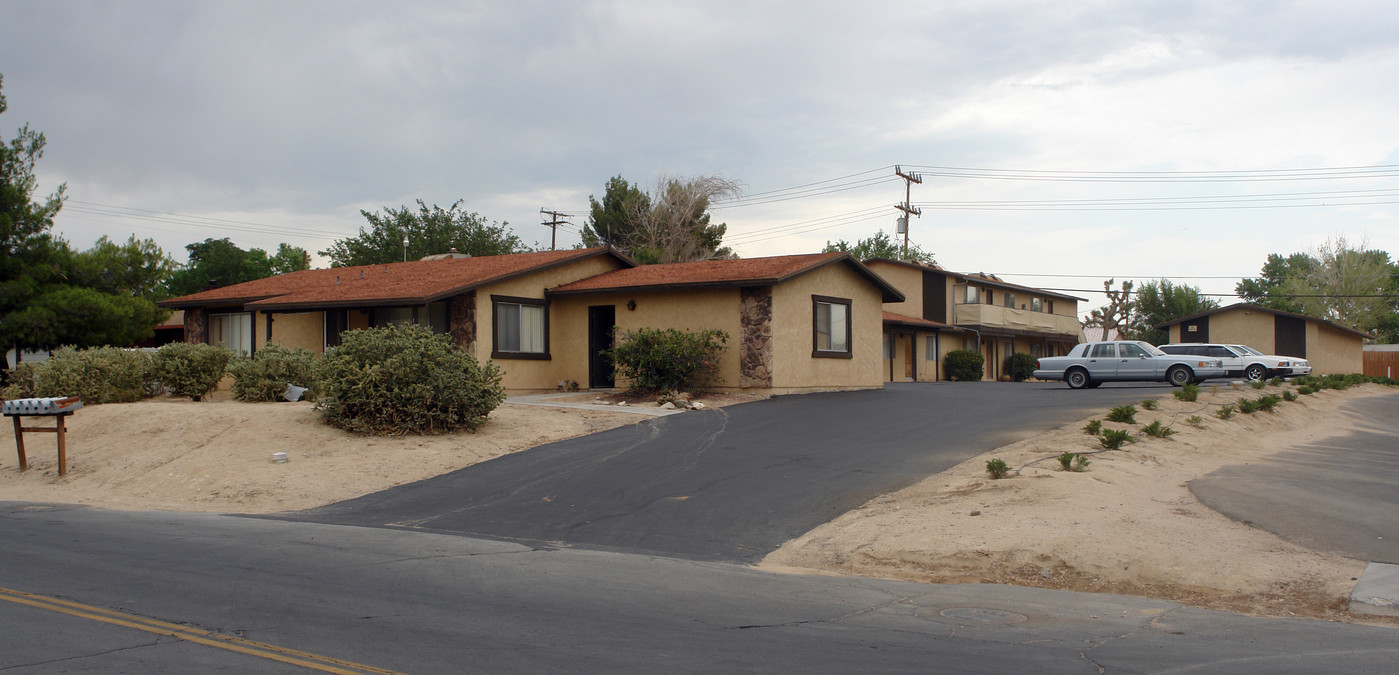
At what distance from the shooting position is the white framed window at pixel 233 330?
88.8 feet

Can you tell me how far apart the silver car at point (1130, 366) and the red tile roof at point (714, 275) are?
6.62 meters

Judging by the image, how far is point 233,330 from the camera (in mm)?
27625

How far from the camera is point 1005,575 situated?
26.5ft

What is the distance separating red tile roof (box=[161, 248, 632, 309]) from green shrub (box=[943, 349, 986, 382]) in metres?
17.8

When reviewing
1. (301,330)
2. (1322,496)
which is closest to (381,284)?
(301,330)

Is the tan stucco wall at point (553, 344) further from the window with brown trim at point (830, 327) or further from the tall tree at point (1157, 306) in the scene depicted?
the tall tree at point (1157, 306)

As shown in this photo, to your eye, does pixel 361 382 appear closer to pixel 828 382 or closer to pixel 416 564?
pixel 416 564

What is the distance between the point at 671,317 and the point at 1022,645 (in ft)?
58.2

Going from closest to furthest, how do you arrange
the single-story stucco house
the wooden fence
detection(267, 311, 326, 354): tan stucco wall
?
the single-story stucco house < detection(267, 311, 326, 354): tan stucco wall < the wooden fence

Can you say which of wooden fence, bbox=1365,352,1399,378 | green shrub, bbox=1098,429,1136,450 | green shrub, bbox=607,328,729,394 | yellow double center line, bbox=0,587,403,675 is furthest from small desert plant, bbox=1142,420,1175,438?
wooden fence, bbox=1365,352,1399,378

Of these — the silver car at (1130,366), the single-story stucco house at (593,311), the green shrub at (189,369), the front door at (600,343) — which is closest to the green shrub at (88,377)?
the green shrub at (189,369)

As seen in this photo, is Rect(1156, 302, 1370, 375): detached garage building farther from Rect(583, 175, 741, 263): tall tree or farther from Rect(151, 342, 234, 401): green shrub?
Rect(151, 342, 234, 401): green shrub

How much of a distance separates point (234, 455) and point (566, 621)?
1056 centimetres

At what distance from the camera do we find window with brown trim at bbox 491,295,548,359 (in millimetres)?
23000
